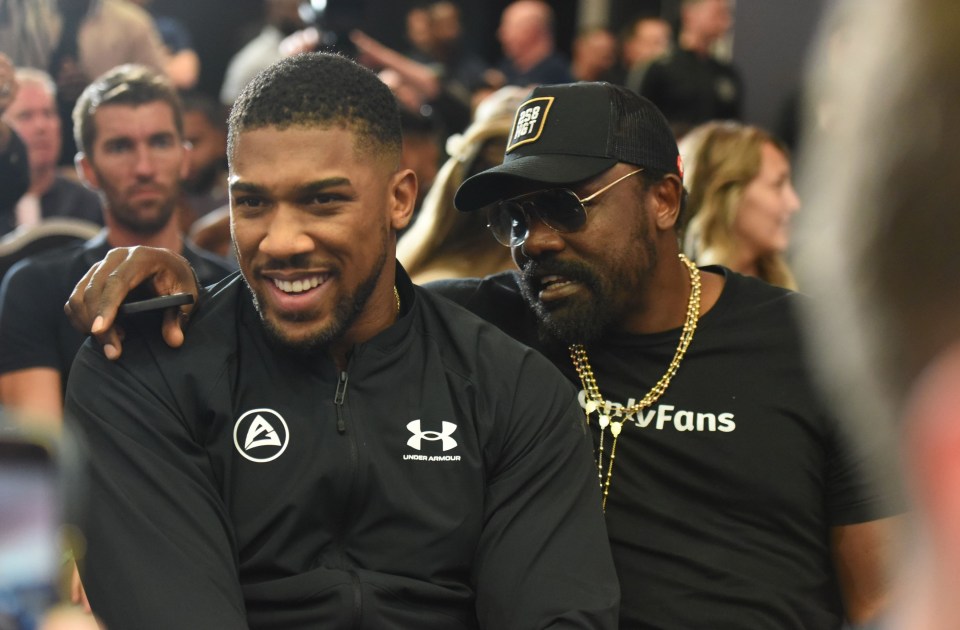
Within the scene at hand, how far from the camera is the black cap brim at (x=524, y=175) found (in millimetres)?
2701

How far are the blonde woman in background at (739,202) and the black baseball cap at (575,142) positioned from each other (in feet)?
4.08

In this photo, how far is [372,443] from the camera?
88.1 inches

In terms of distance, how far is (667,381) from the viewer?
8.81 feet

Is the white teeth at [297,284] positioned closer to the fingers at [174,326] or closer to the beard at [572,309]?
the fingers at [174,326]

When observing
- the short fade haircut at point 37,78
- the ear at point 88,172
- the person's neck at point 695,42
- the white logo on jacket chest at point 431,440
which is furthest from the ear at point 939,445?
the person's neck at point 695,42

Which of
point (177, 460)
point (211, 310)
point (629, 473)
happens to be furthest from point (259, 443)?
point (629, 473)

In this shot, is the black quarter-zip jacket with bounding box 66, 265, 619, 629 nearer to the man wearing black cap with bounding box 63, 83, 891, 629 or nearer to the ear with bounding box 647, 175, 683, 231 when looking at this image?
the man wearing black cap with bounding box 63, 83, 891, 629

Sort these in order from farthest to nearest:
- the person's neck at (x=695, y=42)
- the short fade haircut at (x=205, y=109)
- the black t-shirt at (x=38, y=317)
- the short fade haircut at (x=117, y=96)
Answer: the person's neck at (x=695, y=42) < the short fade haircut at (x=205, y=109) < the short fade haircut at (x=117, y=96) < the black t-shirt at (x=38, y=317)

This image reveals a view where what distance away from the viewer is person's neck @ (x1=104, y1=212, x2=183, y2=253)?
12.3 ft

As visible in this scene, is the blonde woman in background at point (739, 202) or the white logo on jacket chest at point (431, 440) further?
the blonde woman in background at point (739, 202)

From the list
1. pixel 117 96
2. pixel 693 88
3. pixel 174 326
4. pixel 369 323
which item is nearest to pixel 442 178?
pixel 117 96

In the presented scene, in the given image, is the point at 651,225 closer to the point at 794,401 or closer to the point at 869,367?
the point at 794,401

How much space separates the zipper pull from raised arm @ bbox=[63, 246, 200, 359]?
0.96 feet

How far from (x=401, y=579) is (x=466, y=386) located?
1.26 ft
